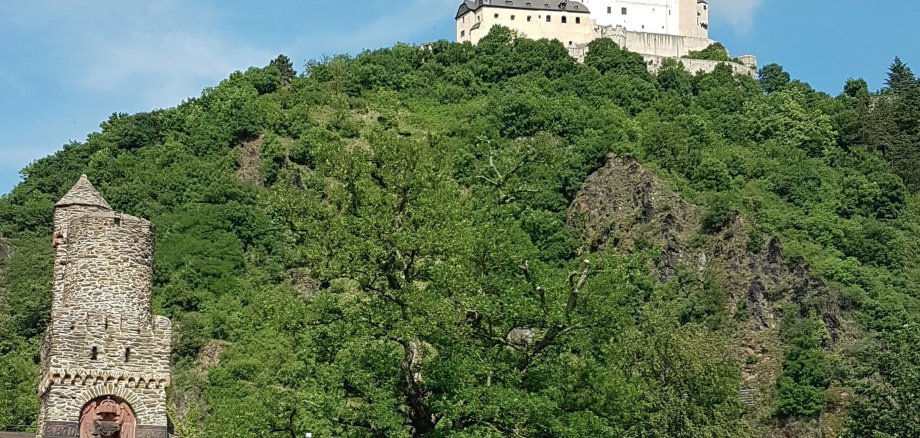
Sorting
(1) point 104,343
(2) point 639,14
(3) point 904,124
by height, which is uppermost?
(2) point 639,14

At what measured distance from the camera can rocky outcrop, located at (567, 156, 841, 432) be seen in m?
87.5

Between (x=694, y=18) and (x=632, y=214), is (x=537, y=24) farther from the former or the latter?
(x=632, y=214)

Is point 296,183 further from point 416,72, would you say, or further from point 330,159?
point 330,159

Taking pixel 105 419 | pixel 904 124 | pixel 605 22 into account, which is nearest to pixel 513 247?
pixel 105 419

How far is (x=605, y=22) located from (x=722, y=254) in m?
42.9

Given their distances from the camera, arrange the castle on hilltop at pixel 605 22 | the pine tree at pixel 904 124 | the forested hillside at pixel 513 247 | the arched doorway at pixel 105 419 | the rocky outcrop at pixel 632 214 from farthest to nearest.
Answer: the castle on hilltop at pixel 605 22, the pine tree at pixel 904 124, the rocky outcrop at pixel 632 214, the forested hillside at pixel 513 247, the arched doorway at pixel 105 419

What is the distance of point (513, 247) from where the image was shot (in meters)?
48.2

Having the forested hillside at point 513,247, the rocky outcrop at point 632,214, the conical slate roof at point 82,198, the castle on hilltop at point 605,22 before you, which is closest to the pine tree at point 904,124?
the forested hillside at point 513,247

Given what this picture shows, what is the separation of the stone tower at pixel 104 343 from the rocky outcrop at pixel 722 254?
142 feet

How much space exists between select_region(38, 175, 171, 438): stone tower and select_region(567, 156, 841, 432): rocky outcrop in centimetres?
4337

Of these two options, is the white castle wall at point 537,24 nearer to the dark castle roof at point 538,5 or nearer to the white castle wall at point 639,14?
the dark castle roof at point 538,5

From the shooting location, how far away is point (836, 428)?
77.1 metres

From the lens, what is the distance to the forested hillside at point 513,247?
4566 centimetres

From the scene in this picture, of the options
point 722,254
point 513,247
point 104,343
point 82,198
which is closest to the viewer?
point 104,343
